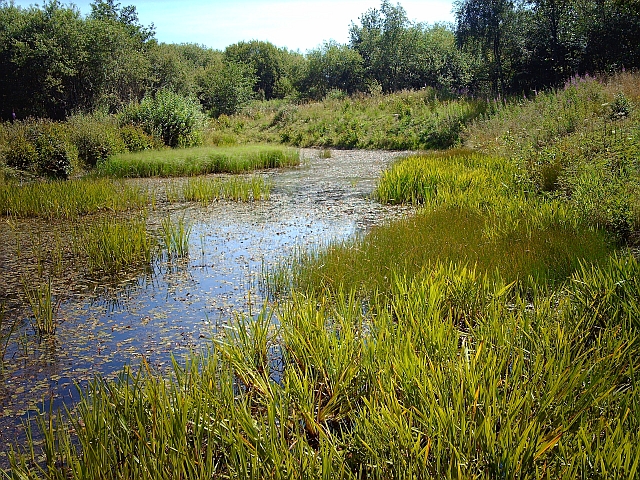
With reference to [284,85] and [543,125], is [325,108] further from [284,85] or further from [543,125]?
[284,85]

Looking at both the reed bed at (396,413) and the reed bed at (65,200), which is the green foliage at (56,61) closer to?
the reed bed at (65,200)

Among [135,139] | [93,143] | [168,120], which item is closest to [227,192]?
[93,143]

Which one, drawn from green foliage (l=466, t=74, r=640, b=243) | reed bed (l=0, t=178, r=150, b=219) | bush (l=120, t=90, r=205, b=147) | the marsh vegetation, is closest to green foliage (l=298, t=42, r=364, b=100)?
bush (l=120, t=90, r=205, b=147)

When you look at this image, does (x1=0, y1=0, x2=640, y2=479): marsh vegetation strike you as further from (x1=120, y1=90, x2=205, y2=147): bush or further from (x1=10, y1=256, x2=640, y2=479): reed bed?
(x1=120, y1=90, x2=205, y2=147): bush

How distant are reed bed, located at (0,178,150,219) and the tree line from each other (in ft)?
24.3

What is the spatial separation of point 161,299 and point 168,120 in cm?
1121

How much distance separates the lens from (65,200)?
292 inches

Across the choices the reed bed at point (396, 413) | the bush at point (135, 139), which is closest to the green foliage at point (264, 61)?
the bush at point (135, 139)

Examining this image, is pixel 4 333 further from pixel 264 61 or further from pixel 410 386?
pixel 264 61

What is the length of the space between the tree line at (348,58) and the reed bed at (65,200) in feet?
24.3

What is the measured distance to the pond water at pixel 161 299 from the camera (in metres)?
3.01

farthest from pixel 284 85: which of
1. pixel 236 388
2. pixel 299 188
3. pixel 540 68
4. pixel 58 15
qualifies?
pixel 236 388

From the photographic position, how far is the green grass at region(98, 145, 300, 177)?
11133 mm

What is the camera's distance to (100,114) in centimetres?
1537
